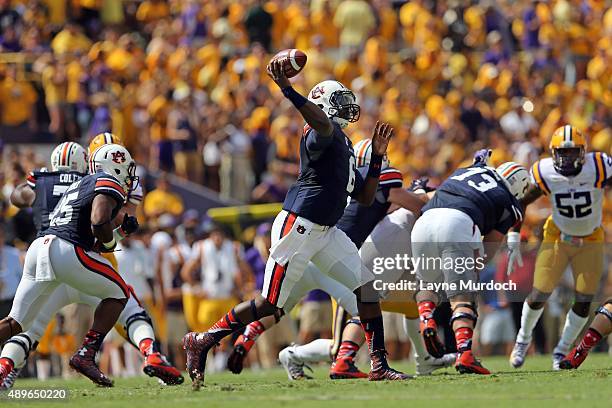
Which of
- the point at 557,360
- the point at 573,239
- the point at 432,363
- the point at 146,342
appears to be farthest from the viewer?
the point at 573,239

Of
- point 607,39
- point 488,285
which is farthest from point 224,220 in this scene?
point 607,39

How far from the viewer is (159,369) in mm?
9758

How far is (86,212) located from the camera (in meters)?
9.67

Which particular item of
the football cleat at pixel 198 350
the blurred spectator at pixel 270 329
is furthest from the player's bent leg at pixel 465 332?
the blurred spectator at pixel 270 329

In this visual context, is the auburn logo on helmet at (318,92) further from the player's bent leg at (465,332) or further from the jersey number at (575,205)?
the jersey number at (575,205)

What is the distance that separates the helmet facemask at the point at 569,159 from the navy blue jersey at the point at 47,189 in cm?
417

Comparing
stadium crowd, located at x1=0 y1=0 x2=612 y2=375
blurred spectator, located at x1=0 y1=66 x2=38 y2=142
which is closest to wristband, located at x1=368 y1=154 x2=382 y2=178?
stadium crowd, located at x1=0 y1=0 x2=612 y2=375

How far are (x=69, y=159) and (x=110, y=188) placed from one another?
1.40 meters

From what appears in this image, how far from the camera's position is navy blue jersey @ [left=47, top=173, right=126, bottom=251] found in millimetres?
9625

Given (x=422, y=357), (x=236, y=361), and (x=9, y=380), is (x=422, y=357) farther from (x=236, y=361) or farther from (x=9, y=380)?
(x=9, y=380)

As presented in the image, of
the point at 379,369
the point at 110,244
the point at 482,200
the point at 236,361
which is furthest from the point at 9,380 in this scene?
the point at 482,200

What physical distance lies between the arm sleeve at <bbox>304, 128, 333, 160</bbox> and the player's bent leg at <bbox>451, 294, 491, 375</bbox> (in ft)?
5.91

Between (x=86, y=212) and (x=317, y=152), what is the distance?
1.79 metres

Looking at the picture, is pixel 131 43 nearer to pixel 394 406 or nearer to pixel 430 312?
pixel 430 312
